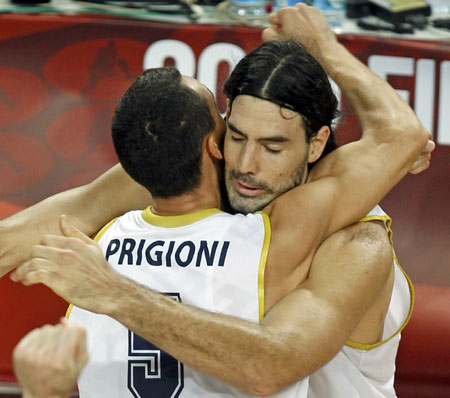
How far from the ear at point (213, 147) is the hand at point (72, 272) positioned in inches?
18.4

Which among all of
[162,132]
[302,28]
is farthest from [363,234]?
[302,28]

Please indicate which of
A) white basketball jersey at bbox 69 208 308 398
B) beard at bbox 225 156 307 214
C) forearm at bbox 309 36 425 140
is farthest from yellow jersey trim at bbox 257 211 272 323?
forearm at bbox 309 36 425 140

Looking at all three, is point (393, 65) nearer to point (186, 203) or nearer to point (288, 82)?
A: point (288, 82)

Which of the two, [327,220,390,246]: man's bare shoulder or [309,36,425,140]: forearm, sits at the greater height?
[309,36,425,140]: forearm

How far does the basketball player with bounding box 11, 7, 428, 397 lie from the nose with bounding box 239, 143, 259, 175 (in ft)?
0.09

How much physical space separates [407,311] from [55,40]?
6.06ft

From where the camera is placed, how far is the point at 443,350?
3.26 metres

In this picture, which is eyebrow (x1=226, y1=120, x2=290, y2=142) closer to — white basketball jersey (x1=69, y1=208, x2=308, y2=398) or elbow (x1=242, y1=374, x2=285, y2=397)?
white basketball jersey (x1=69, y1=208, x2=308, y2=398)

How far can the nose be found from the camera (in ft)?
7.63

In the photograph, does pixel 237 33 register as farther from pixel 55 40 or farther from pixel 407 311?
pixel 407 311

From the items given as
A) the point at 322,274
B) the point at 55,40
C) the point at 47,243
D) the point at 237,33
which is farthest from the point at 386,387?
the point at 55,40

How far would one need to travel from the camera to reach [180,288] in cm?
220

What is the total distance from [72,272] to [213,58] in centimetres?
184

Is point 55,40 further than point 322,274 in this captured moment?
Yes
